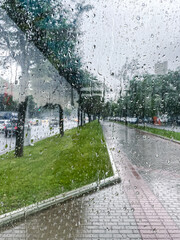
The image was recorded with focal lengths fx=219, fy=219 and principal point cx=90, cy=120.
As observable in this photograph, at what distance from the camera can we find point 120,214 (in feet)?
8.40

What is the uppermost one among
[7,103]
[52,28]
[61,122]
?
[52,28]

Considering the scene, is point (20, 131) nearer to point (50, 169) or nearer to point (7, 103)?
point (7, 103)

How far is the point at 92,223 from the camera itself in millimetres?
2340

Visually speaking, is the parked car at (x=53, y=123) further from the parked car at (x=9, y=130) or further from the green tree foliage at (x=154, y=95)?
the green tree foliage at (x=154, y=95)

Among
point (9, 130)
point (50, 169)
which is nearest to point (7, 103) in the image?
point (9, 130)

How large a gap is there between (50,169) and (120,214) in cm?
153

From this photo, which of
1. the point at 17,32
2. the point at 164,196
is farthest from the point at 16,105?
the point at 164,196

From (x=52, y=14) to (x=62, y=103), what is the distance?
4.61 feet

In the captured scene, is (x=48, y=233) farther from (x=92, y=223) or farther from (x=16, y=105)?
(x=16, y=105)

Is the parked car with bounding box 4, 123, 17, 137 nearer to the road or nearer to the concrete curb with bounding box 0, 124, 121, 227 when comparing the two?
the road

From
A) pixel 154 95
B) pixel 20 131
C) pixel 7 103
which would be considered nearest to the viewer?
pixel 7 103

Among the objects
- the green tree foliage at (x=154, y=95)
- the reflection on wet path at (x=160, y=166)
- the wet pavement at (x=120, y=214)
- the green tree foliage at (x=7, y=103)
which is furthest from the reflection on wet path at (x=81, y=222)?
the green tree foliage at (x=154, y=95)

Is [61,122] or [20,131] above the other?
[61,122]

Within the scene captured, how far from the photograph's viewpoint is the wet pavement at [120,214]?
214cm
